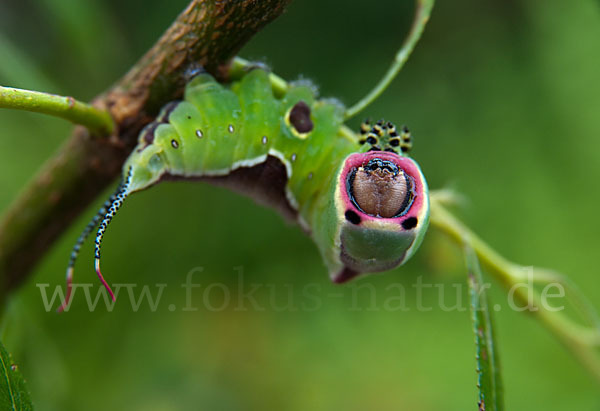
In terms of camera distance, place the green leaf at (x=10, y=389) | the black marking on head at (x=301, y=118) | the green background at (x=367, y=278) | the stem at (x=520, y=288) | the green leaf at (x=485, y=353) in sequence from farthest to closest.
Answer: the green background at (x=367, y=278) → the stem at (x=520, y=288) → the black marking on head at (x=301, y=118) → the green leaf at (x=485, y=353) → the green leaf at (x=10, y=389)

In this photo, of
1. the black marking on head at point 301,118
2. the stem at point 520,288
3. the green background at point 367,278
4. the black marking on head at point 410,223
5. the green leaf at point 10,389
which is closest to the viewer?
the green leaf at point 10,389

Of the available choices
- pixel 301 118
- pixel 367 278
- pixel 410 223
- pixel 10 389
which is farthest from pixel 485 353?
pixel 367 278

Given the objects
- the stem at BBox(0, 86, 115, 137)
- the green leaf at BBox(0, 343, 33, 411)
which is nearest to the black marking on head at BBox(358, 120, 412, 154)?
the stem at BBox(0, 86, 115, 137)

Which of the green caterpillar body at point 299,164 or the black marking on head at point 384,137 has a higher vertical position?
the black marking on head at point 384,137

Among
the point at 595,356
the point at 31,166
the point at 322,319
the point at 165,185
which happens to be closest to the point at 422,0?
the point at 595,356

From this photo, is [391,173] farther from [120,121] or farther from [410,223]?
[120,121]

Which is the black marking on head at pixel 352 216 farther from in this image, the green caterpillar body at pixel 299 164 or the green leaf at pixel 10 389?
the green leaf at pixel 10 389

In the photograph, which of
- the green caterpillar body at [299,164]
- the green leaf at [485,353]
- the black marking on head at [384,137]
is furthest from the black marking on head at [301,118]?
the green leaf at [485,353]
